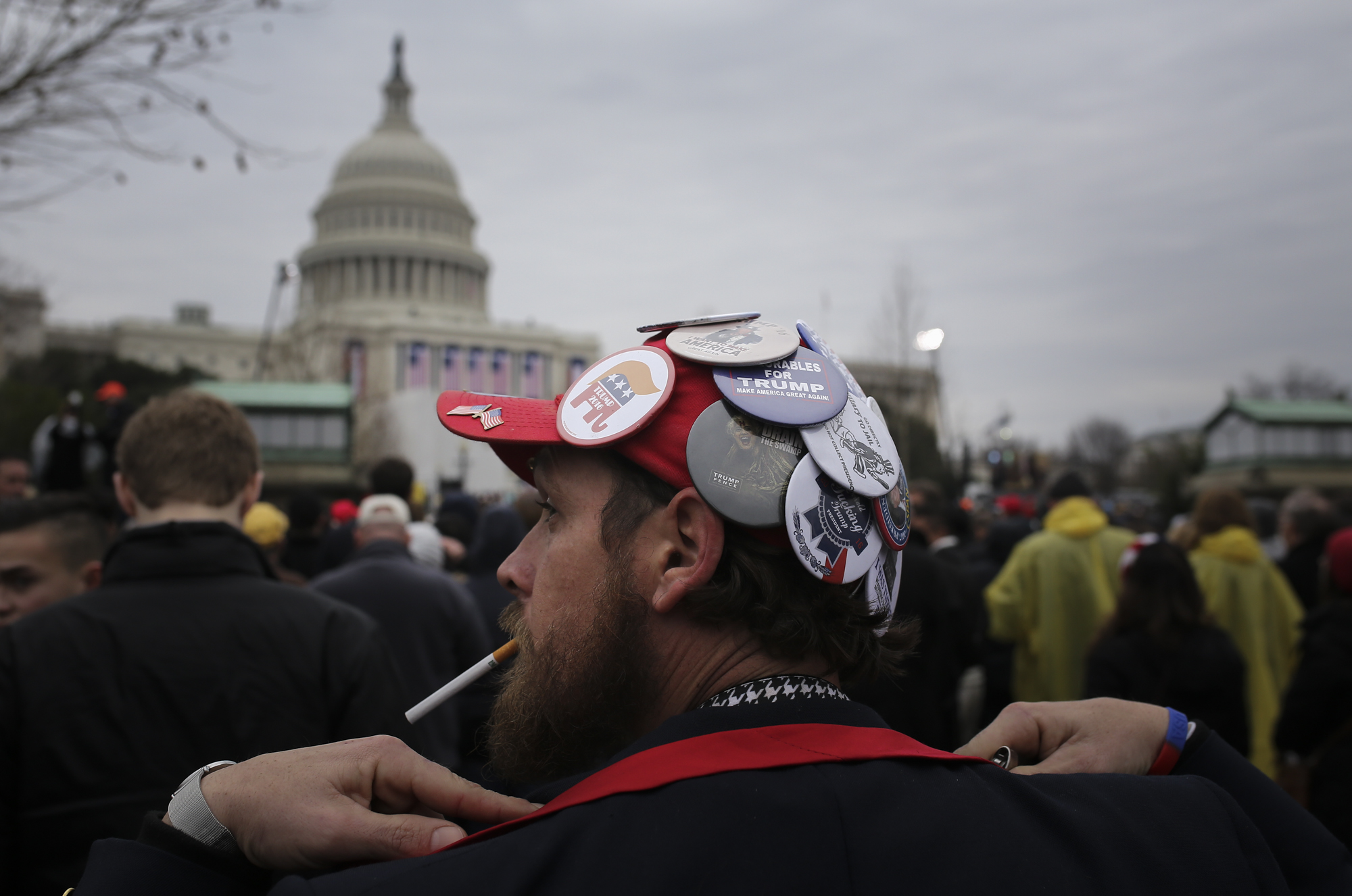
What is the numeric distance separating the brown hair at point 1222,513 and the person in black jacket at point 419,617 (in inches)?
172

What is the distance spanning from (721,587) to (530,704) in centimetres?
32

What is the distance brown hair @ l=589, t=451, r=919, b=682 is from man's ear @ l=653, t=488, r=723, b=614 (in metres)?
0.02

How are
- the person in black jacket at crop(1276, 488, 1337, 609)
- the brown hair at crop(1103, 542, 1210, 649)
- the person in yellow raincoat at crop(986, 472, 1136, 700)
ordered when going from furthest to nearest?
the person in black jacket at crop(1276, 488, 1337, 609)
the person in yellow raincoat at crop(986, 472, 1136, 700)
the brown hair at crop(1103, 542, 1210, 649)

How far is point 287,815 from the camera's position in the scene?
1131 millimetres

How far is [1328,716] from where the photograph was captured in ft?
12.2

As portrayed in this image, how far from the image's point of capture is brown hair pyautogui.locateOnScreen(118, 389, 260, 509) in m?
2.70

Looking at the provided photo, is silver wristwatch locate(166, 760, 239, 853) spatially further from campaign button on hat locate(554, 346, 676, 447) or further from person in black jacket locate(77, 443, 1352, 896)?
campaign button on hat locate(554, 346, 676, 447)

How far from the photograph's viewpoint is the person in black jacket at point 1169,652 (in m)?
3.87

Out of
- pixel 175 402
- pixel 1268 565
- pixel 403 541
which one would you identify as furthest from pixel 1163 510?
pixel 175 402

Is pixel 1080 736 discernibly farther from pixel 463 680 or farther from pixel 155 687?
pixel 155 687

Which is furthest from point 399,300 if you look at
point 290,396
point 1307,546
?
point 1307,546

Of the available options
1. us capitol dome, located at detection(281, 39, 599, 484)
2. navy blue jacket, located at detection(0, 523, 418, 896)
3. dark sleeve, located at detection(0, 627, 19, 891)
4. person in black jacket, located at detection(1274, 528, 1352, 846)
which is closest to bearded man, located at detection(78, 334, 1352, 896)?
navy blue jacket, located at detection(0, 523, 418, 896)

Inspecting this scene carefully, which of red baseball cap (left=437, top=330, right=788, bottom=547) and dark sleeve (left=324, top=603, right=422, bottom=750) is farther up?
red baseball cap (left=437, top=330, right=788, bottom=547)

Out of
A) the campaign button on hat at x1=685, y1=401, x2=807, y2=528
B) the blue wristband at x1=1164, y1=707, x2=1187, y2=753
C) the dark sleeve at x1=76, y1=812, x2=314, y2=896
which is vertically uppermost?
the campaign button on hat at x1=685, y1=401, x2=807, y2=528
